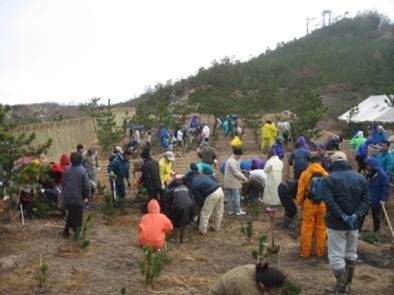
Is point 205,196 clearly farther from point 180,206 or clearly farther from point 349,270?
point 349,270

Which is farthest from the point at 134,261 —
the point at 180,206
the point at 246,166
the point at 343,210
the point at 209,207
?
the point at 246,166

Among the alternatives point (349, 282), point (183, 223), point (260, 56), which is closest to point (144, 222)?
point (183, 223)

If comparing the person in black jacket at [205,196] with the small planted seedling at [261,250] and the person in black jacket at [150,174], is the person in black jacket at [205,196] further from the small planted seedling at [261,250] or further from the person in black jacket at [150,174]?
the small planted seedling at [261,250]

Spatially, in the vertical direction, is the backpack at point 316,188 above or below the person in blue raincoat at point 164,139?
below

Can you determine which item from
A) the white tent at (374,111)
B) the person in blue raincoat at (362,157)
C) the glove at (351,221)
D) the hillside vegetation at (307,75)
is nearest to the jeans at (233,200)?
the person in blue raincoat at (362,157)

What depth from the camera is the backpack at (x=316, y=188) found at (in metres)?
7.54

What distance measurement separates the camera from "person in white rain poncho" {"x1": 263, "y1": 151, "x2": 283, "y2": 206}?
10.4m

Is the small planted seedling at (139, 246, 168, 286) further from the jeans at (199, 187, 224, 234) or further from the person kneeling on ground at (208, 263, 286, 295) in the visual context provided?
the jeans at (199, 187, 224, 234)

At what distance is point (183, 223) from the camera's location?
362 inches

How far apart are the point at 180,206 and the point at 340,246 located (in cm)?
343

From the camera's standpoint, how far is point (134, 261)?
801 cm

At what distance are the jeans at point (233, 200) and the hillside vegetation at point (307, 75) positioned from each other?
19378mm

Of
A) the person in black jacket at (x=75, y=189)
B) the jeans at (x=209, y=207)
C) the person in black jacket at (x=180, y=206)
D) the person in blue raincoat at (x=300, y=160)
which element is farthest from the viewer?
the person in blue raincoat at (x=300, y=160)

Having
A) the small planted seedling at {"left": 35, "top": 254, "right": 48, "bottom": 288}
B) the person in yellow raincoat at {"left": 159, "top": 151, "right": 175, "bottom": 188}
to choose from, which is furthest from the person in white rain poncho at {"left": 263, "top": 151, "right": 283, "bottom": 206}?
the small planted seedling at {"left": 35, "top": 254, "right": 48, "bottom": 288}
